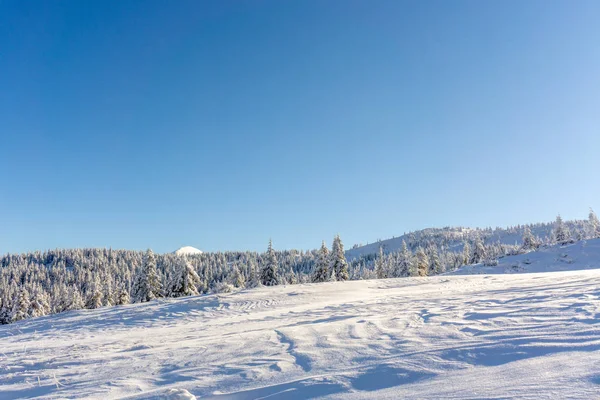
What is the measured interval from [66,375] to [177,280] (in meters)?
34.8

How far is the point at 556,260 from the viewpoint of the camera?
23531mm

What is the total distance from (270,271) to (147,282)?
15367mm

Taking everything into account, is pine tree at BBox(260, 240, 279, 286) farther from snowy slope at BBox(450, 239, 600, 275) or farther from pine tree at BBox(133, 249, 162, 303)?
snowy slope at BBox(450, 239, 600, 275)

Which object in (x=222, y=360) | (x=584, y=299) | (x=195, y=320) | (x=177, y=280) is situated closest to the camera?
(x=222, y=360)

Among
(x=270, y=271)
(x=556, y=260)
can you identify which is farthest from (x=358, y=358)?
(x=270, y=271)

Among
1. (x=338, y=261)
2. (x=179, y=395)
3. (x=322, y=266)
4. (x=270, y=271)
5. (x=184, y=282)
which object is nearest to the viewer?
(x=179, y=395)

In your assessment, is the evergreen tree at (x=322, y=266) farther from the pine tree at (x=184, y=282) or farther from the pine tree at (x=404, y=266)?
the pine tree at (x=184, y=282)

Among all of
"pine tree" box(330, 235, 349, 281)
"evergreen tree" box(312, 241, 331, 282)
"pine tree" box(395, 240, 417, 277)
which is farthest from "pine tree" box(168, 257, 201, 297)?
"pine tree" box(395, 240, 417, 277)

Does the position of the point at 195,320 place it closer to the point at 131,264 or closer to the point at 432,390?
the point at 432,390

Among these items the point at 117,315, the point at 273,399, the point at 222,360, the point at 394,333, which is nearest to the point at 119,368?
the point at 222,360

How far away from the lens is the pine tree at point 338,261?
4203 cm

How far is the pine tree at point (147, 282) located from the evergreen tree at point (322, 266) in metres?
19.5

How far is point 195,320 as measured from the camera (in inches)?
398

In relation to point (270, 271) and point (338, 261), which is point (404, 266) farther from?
point (270, 271)
